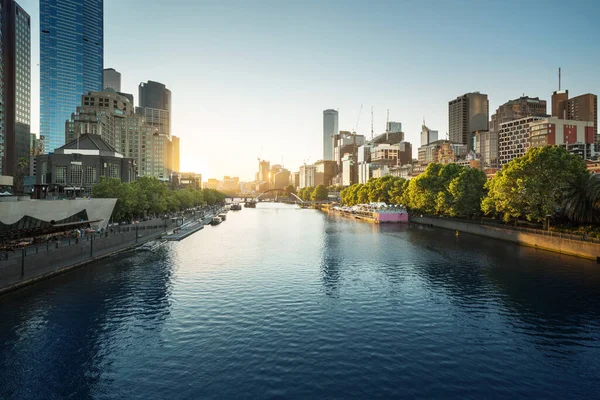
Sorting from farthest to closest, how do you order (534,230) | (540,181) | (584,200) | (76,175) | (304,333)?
(76,175)
(540,181)
(534,230)
(584,200)
(304,333)

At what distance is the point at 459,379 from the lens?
77.0 ft

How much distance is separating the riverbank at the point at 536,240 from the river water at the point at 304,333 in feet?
15.4

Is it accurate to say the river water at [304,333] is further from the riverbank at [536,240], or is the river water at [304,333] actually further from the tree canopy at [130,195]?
the tree canopy at [130,195]

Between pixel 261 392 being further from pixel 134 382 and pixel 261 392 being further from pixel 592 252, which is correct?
pixel 592 252

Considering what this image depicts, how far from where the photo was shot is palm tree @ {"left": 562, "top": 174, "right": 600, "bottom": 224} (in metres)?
66.2

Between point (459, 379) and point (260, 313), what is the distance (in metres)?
18.2

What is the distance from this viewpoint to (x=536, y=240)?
2901 inches

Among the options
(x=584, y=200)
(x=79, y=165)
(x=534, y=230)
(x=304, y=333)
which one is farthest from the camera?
(x=79, y=165)

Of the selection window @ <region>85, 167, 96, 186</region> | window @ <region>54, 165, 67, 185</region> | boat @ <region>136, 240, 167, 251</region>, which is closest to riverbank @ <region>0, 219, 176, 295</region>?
boat @ <region>136, 240, 167, 251</region>

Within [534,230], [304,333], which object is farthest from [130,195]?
[534,230]

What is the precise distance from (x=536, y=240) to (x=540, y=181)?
11966 mm

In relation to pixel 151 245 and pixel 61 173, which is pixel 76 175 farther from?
pixel 151 245

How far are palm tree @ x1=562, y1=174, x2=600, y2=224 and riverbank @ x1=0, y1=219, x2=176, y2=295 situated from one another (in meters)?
82.7

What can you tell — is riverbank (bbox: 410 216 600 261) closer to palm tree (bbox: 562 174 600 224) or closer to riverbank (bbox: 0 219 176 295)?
palm tree (bbox: 562 174 600 224)
